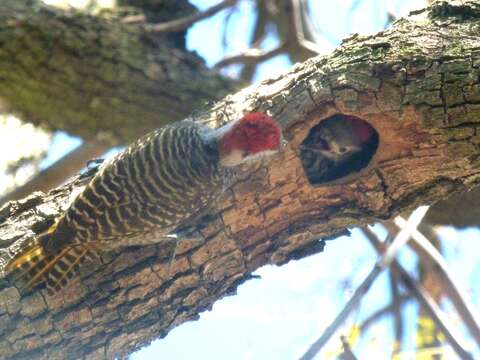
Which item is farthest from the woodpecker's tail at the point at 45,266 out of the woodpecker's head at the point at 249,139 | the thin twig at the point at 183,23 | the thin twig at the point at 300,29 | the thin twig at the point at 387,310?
the thin twig at the point at 387,310

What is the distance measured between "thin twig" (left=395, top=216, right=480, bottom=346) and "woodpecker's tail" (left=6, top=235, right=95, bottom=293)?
1.81 meters

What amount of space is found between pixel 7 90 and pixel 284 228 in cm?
269

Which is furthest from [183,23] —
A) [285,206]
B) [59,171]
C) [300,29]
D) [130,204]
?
[285,206]

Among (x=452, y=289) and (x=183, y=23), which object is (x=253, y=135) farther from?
(x=183, y=23)

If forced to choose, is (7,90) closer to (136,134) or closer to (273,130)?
(136,134)

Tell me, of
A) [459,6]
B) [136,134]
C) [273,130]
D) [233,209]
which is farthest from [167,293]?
[136,134]

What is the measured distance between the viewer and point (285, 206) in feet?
9.52

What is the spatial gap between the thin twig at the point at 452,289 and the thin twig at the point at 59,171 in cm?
223

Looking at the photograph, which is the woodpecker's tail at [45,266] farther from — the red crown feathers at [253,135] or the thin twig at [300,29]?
the thin twig at [300,29]

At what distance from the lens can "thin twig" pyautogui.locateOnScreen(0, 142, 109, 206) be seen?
4777 millimetres

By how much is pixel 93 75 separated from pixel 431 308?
2.61 meters

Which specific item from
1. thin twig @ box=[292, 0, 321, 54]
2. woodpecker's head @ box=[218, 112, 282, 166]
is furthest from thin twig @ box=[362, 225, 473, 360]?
thin twig @ box=[292, 0, 321, 54]

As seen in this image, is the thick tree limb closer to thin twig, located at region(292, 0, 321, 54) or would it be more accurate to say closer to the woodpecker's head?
thin twig, located at region(292, 0, 321, 54)

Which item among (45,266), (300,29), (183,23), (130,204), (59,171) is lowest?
(45,266)
